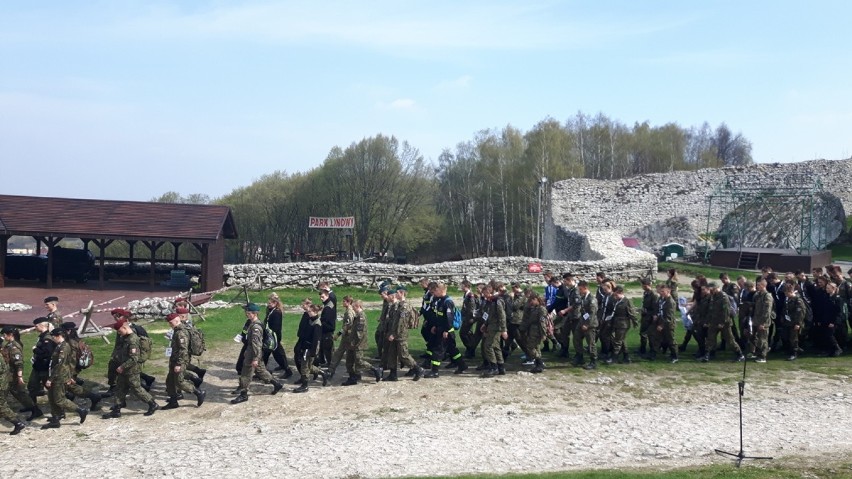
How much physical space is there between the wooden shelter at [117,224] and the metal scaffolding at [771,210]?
65.9ft

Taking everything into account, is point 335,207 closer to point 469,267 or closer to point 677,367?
point 469,267

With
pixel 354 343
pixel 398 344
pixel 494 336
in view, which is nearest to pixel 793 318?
pixel 494 336

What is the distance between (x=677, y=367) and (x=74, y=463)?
922cm

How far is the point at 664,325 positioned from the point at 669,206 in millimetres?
27645

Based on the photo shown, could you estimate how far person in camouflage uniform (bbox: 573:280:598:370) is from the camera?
491 inches

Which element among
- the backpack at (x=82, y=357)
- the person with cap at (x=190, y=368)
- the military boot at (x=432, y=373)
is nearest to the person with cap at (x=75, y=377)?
the backpack at (x=82, y=357)

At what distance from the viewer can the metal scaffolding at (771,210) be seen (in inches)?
1269

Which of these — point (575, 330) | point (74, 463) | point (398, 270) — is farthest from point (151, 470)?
point (398, 270)

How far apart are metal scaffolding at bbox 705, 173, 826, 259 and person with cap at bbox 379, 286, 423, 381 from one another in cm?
2265

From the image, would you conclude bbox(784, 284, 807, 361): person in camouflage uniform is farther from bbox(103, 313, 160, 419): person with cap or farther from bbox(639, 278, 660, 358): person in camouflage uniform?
bbox(103, 313, 160, 419): person with cap

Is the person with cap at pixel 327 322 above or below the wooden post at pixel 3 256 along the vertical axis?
below

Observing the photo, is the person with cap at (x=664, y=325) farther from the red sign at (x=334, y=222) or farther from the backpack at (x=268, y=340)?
the red sign at (x=334, y=222)

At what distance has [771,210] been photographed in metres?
34.8

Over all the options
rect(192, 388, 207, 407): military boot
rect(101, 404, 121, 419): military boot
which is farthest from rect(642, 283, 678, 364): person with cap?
rect(101, 404, 121, 419): military boot
